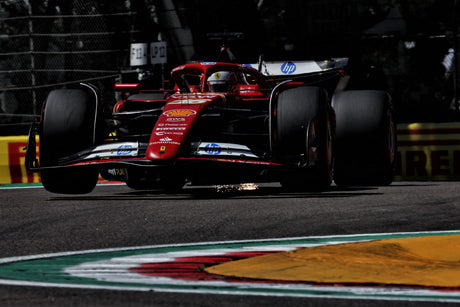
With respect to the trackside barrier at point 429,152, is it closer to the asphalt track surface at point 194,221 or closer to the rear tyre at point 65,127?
the asphalt track surface at point 194,221

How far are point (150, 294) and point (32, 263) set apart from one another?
4.19 feet

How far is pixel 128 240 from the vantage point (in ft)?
20.6

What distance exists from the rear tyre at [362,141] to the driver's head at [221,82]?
4.08ft

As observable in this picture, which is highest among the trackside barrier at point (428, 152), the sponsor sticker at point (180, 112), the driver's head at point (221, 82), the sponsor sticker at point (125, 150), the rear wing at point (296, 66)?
the rear wing at point (296, 66)

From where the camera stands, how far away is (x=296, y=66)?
13.4 meters

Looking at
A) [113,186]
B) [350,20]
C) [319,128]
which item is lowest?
[113,186]

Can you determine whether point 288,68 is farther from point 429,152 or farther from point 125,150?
point 125,150

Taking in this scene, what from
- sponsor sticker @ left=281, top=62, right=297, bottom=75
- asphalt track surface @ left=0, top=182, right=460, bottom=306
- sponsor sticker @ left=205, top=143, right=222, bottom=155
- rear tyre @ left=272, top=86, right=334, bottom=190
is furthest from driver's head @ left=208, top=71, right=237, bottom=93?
sponsor sticker @ left=281, top=62, right=297, bottom=75

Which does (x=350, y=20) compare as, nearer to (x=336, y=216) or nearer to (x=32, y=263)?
(x=336, y=216)

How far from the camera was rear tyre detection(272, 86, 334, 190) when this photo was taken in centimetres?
918

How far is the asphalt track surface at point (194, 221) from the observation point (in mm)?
4125

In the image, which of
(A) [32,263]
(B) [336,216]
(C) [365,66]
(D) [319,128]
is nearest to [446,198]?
(D) [319,128]

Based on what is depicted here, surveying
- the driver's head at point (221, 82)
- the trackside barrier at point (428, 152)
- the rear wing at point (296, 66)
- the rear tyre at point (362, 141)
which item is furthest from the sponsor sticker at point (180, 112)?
the trackside barrier at point (428, 152)

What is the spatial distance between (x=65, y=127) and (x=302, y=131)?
7.52 ft
